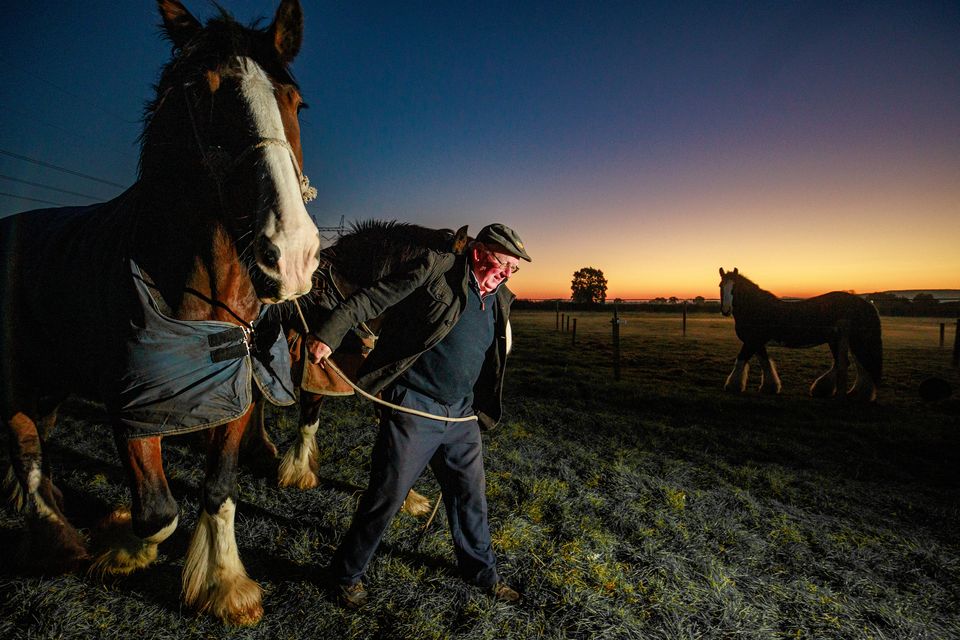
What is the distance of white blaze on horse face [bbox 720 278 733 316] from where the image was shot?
1117 centimetres

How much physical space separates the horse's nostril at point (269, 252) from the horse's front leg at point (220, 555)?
107cm

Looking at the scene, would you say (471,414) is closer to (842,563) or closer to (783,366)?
(842,563)

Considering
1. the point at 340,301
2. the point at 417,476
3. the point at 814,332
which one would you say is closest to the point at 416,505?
the point at 417,476

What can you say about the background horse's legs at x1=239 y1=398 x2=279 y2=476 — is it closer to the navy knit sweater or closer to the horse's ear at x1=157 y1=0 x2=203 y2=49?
the navy knit sweater

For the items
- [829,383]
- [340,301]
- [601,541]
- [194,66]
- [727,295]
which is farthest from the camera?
[727,295]

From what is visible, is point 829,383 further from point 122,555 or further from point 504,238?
point 122,555

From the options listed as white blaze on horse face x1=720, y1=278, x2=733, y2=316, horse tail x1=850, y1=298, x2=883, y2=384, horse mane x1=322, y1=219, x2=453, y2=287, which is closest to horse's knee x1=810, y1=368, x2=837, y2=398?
horse tail x1=850, y1=298, x2=883, y2=384

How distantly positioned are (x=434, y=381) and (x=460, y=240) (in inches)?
56.1

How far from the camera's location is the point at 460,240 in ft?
11.0

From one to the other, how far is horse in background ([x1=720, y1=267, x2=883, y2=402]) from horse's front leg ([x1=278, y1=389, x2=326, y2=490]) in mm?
9937

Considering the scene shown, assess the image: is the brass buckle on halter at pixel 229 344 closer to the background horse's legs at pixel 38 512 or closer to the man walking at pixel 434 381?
the man walking at pixel 434 381

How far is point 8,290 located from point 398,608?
308cm

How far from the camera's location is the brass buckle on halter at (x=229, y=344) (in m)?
1.92

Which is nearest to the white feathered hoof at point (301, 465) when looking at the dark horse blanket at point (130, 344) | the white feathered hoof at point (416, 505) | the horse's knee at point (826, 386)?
the white feathered hoof at point (416, 505)
